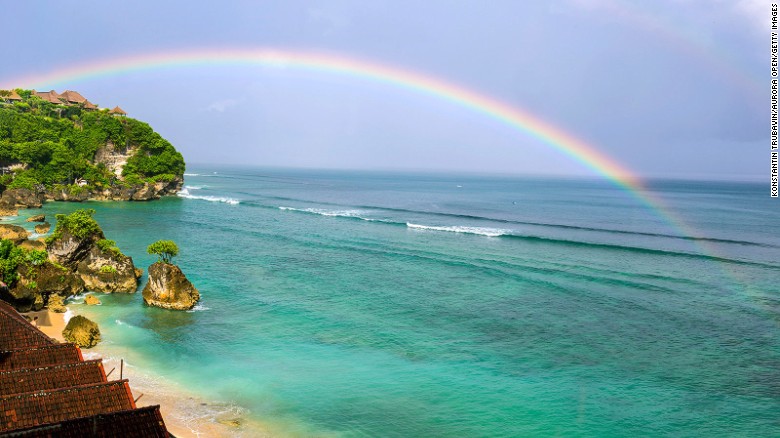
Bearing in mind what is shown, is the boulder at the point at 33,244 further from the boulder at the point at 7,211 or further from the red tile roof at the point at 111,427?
the red tile roof at the point at 111,427

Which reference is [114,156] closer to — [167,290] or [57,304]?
[57,304]

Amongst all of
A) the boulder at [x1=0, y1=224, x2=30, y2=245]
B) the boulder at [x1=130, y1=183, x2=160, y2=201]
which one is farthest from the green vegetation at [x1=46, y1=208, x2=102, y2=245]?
the boulder at [x1=130, y1=183, x2=160, y2=201]

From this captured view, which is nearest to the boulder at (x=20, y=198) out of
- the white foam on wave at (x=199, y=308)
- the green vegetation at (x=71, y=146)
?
the green vegetation at (x=71, y=146)

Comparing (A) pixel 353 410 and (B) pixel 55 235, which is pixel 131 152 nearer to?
(B) pixel 55 235

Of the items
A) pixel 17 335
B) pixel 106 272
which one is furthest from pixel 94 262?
pixel 17 335

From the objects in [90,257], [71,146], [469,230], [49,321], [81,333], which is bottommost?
[49,321]

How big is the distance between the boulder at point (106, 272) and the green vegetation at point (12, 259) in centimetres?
421

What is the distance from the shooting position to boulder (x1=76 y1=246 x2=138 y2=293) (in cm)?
4500

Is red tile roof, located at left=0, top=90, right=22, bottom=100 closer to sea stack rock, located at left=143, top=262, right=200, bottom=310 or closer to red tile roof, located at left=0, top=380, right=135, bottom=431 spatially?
sea stack rock, located at left=143, top=262, right=200, bottom=310

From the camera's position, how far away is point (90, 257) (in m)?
46.2

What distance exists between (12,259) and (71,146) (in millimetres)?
83822

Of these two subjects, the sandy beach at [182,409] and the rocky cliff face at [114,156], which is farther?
the rocky cliff face at [114,156]

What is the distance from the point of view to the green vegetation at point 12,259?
121 feet

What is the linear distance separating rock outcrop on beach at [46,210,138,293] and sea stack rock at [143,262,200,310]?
5.02 metres
